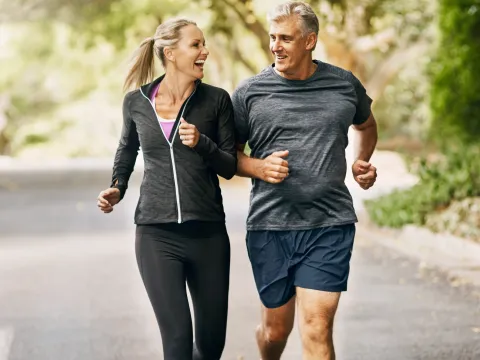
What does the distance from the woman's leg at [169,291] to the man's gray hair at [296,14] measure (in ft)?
3.73

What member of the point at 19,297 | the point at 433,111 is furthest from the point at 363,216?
the point at 19,297

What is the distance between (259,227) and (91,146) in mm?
61623

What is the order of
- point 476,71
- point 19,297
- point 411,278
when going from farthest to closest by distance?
1. point 476,71
2. point 411,278
3. point 19,297

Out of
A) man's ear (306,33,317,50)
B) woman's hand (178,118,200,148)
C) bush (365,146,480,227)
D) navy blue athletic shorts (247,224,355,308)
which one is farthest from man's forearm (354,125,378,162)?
bush (365,146,480,227)

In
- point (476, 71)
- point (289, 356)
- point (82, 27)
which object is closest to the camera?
point (289, 356)

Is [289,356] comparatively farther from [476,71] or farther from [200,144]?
[476,71]

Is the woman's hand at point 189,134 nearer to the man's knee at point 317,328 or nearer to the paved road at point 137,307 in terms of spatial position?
the man's knee at point 317,328

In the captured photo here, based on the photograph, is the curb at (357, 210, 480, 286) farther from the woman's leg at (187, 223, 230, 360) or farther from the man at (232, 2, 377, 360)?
the woman's leg at (187, 223, 230, 360)

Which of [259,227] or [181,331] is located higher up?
[259,227]

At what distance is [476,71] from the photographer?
14180 millimetres

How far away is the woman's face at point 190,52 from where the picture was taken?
517 centimetres

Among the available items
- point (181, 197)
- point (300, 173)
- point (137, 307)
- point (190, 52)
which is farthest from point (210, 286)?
point (137, 307)

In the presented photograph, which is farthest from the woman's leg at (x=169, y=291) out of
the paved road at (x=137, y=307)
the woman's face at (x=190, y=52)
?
the paved road at (x=137, y=307)

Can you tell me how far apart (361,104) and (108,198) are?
1.33 m
